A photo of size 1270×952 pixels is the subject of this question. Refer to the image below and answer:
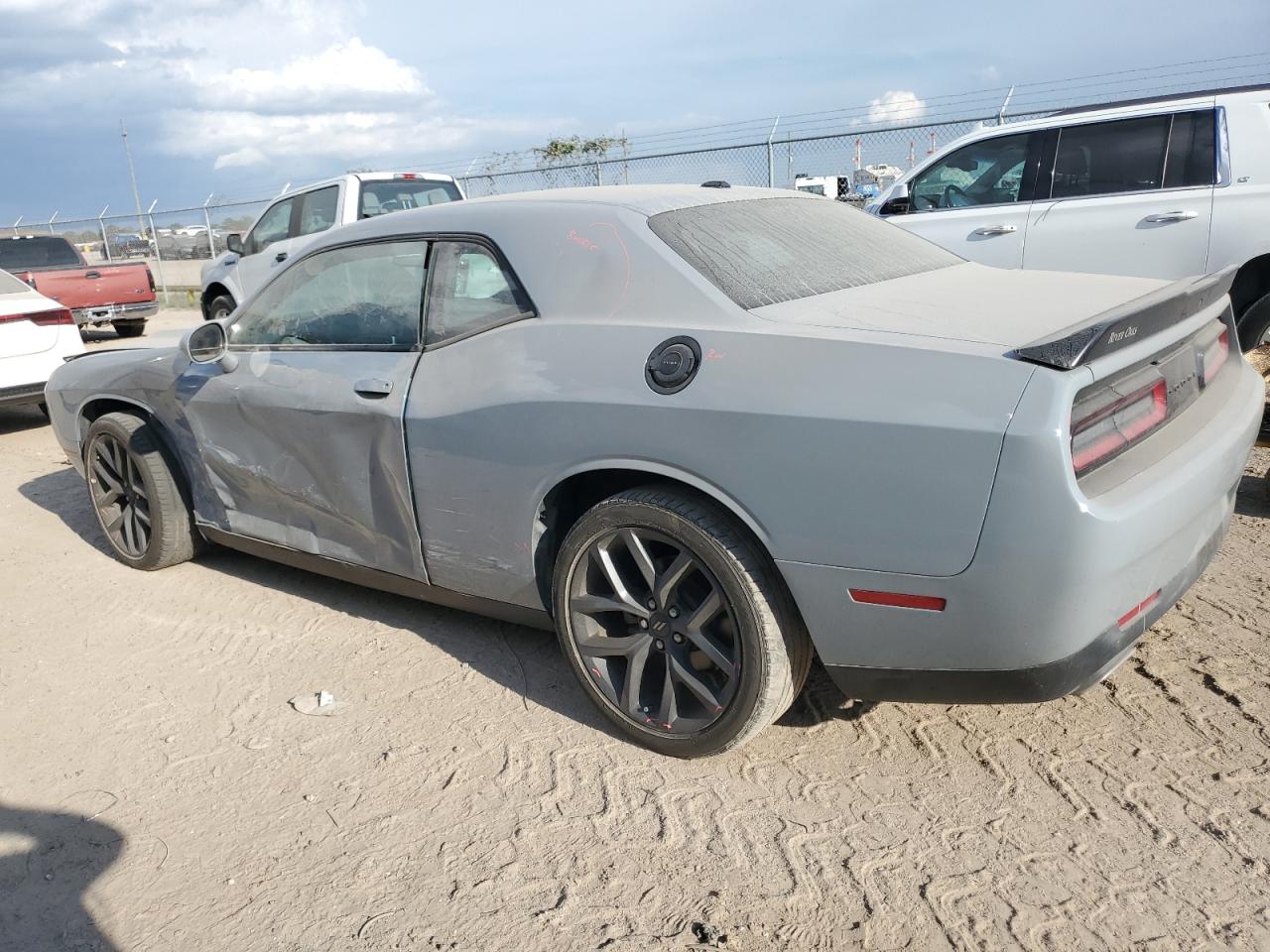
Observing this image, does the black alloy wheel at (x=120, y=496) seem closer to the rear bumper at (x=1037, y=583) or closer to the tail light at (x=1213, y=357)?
the rear bumper at (x=1037, y=583)

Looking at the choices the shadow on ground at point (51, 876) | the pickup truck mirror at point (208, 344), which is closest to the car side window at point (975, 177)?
the pickup truck mirror at point (208, 344)

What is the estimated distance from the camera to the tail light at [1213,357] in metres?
2.93

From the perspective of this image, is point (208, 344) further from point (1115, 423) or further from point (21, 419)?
point (21, 419)

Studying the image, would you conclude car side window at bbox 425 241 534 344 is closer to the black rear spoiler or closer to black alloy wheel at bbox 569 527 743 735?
black alloy wheel at bbox 569 527 743 735

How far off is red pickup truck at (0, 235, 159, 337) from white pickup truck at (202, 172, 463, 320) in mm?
3138

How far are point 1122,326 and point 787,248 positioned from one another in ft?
3.73

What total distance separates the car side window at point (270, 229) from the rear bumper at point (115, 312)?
3.92 metres

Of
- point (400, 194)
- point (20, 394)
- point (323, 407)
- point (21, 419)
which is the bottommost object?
point (21, 419)

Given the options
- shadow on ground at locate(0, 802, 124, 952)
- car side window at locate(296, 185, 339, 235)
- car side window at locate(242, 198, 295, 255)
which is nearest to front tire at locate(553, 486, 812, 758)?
shadow on ground at locate(0, 802, 124, 952)

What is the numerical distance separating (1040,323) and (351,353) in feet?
7.55

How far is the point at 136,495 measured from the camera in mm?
4711

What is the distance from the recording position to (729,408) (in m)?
2.54

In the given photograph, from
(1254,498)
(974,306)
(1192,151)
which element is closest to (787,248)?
(974,306)

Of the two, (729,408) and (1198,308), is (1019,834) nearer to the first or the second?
(729,408)
